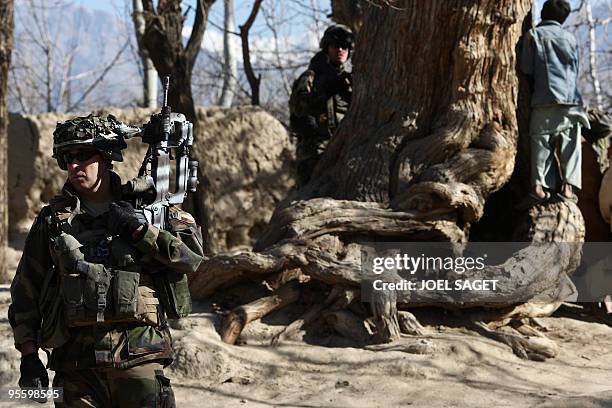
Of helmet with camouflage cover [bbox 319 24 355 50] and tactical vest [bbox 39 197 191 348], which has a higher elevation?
helmet with camouflage cover [bbox 319 24 355 50]

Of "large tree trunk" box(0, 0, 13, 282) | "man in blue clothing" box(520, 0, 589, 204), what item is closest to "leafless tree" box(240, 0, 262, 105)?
"large tree trunk" box(0, 0, 13, 282)

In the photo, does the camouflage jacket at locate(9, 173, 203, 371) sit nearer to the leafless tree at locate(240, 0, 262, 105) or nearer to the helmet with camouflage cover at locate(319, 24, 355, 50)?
the helmet with camouflage cover at locate(319, 24, 355, 50)

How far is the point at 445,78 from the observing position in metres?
6.96

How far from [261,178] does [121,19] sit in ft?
49.9

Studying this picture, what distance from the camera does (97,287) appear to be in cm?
345

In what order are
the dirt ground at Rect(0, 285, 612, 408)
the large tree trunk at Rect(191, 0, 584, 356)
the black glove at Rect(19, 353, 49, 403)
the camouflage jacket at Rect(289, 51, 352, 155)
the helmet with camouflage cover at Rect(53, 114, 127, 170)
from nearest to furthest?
the black glove at Rect(19, 353, 49, 403), the helmet with camouflage cover at Rect(53, 114, 127, 170), the dirt ground at Rect(0, 285, 612, 408), the large tree trunk at Rect(191, 0, 584, 356), the camouflage jacket at Rect(289, 51, 352, 155)

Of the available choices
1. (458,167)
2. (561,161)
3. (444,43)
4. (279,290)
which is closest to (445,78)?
(444,43)

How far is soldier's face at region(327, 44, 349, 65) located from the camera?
25.2 feet

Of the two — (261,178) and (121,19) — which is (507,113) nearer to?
(261,178)

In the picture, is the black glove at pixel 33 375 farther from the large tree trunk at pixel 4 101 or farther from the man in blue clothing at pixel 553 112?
the large tree trunk at pixel 4 101

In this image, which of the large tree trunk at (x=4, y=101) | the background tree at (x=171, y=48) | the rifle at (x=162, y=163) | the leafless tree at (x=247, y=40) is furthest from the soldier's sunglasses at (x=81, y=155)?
the leafless tree at (x=247, y=40)

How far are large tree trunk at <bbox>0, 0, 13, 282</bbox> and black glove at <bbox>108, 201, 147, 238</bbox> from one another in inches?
228

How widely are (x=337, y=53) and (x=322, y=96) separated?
358mm

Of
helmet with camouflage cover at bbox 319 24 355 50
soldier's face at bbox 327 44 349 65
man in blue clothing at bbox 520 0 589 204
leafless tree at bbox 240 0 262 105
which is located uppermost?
leafless tree at bbox 240 0 262 105
